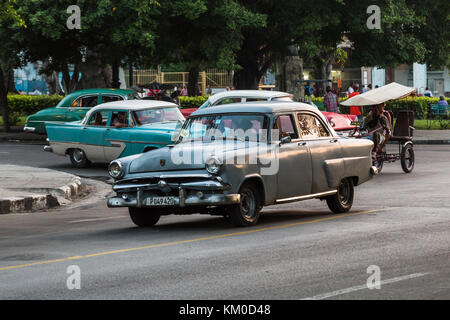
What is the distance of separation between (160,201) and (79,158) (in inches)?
481

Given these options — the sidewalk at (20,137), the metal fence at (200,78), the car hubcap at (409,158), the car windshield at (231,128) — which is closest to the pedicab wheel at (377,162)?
the car hubcap at (409,158)

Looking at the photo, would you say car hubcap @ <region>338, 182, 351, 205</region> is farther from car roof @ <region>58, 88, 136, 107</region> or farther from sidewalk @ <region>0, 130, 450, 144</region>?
sidewalk @ <region>0, 130, 450, 144</region>

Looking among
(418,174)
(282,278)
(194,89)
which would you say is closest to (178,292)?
(282,278)

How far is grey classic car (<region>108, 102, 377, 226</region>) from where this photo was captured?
470 inches

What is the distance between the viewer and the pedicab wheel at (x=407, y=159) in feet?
72.7

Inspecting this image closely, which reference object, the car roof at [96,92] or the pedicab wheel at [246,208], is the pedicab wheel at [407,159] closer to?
the car roof at [96,92]

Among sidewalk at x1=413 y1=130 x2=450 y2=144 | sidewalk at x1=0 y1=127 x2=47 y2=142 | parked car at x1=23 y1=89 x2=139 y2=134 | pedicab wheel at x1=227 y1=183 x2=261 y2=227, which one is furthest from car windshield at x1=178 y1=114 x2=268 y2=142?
sidewalk at x1=0 y1=127 x2=47 y2=142

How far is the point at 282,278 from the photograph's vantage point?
852cm

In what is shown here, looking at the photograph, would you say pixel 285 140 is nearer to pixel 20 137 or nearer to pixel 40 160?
pixel 40 160

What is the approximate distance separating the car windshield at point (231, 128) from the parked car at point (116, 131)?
7.59 meters

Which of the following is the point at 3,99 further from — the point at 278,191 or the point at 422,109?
the point at 278,191

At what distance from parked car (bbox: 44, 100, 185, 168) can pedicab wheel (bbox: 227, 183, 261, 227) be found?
861 cm

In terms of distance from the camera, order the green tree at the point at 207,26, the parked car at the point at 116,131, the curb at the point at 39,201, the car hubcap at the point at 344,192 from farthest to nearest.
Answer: the green tree at the point at 207,26 < the parked car at the point at 116,131 < the curb at the point at 39,201 < the car hubcap at the point at 344,192
